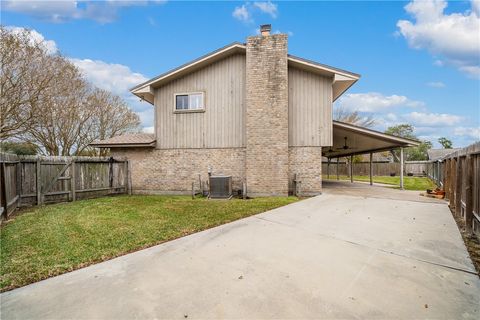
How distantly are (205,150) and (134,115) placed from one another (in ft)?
54.4

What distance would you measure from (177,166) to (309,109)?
642cm

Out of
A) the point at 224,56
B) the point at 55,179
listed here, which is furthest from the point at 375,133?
the point at 55,179

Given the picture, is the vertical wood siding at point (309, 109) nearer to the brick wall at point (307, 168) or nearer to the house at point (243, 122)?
the house at point (243, 122)

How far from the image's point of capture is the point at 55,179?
30.8 ft

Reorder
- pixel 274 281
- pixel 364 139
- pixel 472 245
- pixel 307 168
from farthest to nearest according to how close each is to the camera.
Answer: pixel 364 139 < pixel 307 168 < pixel 472 245 < pixel 274 281

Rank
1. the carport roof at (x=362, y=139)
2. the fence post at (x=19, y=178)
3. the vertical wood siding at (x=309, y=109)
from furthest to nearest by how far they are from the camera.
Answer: the carport roof at (x=362, y=139) < the vertical wood siding at (x=309, y=109) < the fence post at (x=19, y=178)

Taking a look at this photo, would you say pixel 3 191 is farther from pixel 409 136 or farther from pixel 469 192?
pixel 409 136

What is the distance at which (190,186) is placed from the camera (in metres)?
11.9

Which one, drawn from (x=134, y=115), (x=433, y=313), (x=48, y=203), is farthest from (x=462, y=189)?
(x=134, y=115)

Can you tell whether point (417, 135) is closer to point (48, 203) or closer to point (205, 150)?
point (205, 150)

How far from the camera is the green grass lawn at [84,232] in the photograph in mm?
3595

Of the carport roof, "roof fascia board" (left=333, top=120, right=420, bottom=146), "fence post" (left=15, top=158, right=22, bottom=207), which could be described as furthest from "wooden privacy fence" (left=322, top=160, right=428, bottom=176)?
"fence post" (left=15, top=158, right=22, bottom=207)

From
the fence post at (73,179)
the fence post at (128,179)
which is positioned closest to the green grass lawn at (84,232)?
the fence post at (73,179)

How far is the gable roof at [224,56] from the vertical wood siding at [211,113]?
29cm
